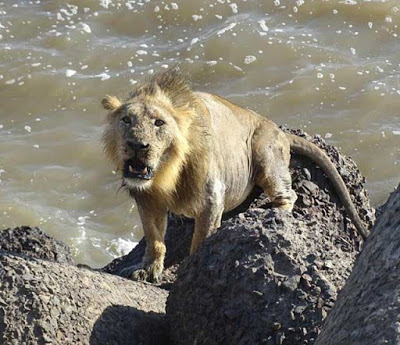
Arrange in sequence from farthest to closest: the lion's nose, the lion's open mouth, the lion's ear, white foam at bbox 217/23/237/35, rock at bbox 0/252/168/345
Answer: white foam at bbox 217/23/237/35
the lion's ear
the lion's open mouth
the lion's nose
rock at bbox 0/252/168/345

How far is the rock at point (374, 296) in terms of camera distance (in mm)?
3193

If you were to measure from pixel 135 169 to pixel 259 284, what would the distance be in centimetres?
175

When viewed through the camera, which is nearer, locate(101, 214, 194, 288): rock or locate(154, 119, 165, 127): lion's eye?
locate(154, 119, 165, 127): lion's eye

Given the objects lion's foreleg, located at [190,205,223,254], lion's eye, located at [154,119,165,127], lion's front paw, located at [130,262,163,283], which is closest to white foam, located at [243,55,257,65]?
lion's foreleg, located at [190,205,223,254]

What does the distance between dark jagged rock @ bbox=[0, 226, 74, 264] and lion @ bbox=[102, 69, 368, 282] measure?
1.77 ft

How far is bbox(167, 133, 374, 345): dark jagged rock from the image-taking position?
13.4 ft

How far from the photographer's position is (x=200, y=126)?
20.5ft

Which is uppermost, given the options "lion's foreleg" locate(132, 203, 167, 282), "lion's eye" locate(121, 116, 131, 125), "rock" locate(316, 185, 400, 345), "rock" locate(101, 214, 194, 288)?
"rock" locate(316, 185, 400, 345)

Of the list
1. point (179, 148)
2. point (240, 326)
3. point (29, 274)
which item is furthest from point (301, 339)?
point (179, 148)

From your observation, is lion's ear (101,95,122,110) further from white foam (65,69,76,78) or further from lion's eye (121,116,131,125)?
white foam (65,69,76,78)

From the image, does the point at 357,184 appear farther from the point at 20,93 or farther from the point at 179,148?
the point at 20,93

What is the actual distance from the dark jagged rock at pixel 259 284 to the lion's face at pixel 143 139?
125cm

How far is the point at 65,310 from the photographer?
4312 mm

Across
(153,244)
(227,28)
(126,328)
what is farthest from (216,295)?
(227,28)
